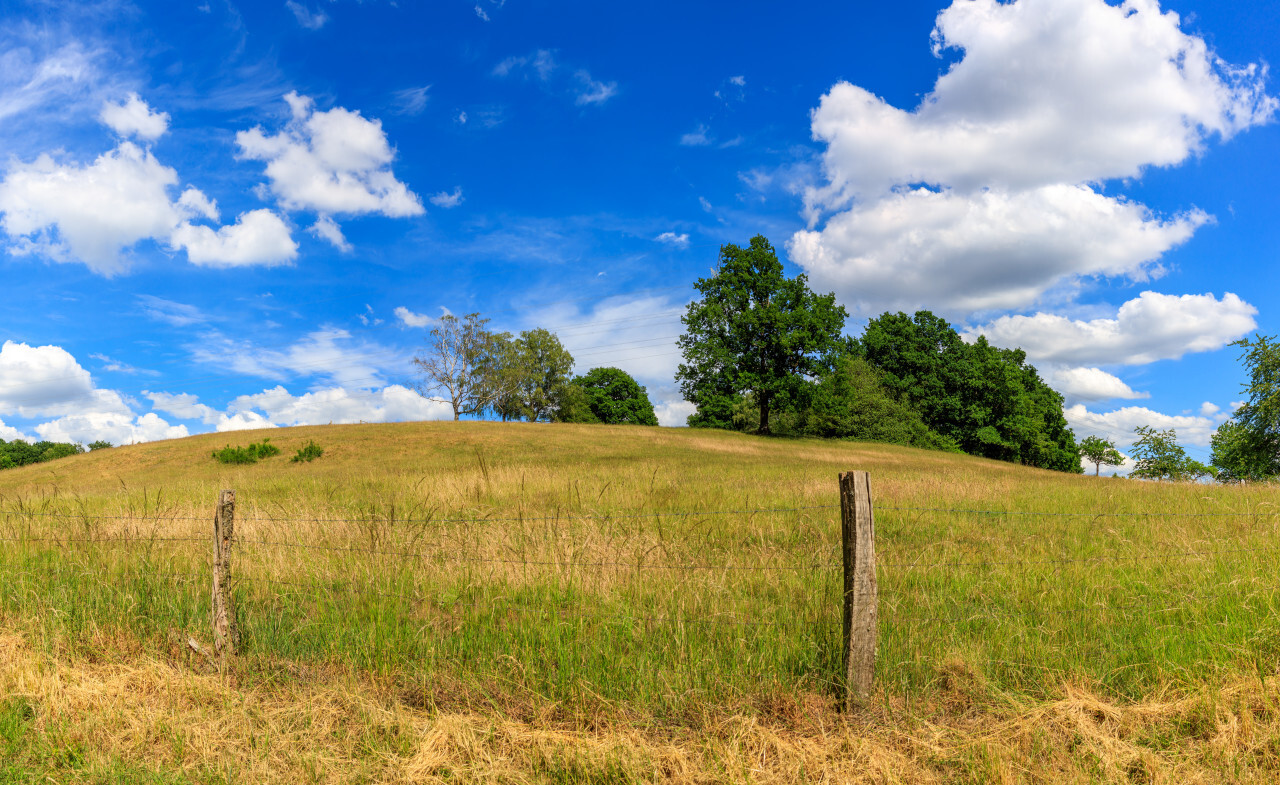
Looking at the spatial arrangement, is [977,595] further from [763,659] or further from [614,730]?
[614,730]

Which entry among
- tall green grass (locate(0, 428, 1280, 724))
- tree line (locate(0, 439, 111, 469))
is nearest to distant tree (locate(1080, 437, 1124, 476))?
tall green grass (locate(0, 428, 1280, 724))

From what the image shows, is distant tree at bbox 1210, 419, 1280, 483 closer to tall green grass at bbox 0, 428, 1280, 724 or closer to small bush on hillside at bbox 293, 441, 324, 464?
tall green grass at bbox 0, 428, 1280, 724

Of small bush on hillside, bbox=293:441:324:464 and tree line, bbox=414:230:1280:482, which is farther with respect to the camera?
tree line, bbox=414:230:1280:482

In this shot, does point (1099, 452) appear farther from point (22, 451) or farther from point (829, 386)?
point (22, 451)

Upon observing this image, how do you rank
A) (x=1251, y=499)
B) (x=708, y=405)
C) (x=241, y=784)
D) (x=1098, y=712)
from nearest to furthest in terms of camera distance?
(x=241, y=784)
(x=1098, y=712)
(x=1251, y=499)
(x=708, y=405)

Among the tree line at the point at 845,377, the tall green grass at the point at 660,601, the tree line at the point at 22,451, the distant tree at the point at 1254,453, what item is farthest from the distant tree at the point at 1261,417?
the tree line at the point at 22,451

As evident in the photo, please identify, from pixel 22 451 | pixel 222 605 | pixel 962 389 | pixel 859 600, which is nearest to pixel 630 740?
pixel 859 600

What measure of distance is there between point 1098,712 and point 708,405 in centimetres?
4203

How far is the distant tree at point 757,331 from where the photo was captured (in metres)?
40.8

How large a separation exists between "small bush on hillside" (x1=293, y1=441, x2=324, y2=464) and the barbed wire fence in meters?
22.1

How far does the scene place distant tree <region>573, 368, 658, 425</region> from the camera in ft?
246

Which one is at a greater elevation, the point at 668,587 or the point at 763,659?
the point at 668,587

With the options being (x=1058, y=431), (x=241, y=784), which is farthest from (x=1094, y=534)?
(x=1058, y=431)

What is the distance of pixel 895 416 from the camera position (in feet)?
158
